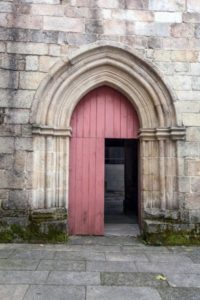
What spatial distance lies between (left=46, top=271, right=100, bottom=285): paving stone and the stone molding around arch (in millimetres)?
1692

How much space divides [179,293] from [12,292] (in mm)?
1547

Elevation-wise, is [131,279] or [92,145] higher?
[92,145]

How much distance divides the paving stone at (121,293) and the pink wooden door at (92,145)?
2.31 m

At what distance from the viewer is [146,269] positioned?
3611mm

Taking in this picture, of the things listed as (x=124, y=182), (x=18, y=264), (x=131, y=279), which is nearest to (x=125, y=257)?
(x=131, y=279)

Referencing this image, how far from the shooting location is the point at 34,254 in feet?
13.5

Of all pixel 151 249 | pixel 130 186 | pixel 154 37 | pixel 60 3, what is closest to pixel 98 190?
pixel 151 249

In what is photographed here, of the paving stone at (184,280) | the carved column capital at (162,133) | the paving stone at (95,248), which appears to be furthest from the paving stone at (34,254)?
the carved column capital at (162,133)

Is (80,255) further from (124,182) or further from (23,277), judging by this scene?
(124,182)

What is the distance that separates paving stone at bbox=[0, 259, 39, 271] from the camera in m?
3.52

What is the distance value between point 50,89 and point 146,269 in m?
3.09

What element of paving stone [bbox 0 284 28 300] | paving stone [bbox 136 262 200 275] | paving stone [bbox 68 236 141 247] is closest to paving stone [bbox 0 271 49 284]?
paving stone [bbox 0 284 28 300]

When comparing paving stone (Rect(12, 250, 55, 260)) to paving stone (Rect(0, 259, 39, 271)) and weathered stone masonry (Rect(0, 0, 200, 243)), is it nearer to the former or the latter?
paving stone (Rect(0, 259, 39, 271))

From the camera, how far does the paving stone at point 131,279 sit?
10.3 ft
